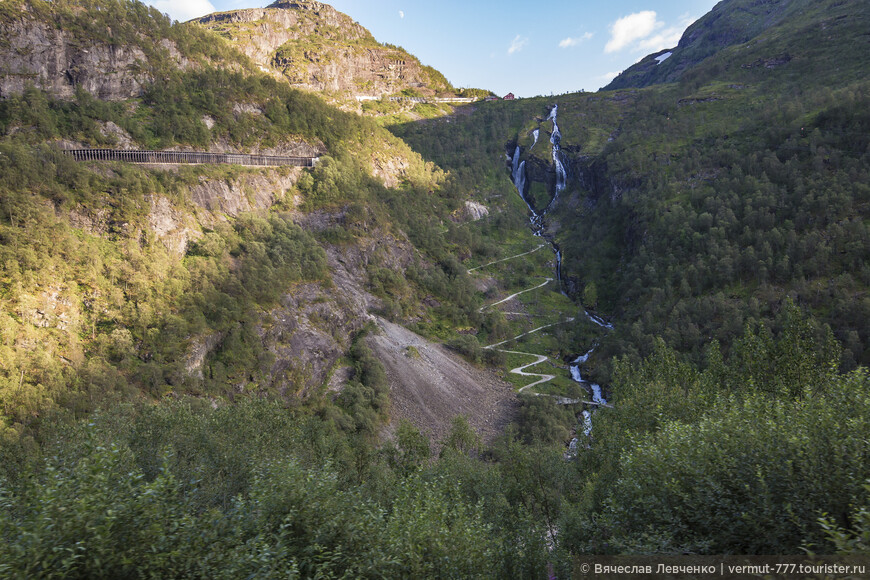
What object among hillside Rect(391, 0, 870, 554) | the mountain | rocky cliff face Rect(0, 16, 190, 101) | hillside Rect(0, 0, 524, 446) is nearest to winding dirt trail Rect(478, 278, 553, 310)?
hillside Rect(391, 0, 870, 554)

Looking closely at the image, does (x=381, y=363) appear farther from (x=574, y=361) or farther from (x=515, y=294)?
(x=515, y=294)

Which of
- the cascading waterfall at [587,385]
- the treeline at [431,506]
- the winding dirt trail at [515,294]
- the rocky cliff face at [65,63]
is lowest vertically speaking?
the cascading waterfall at [587,385]

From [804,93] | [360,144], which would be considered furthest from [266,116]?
[804,93]

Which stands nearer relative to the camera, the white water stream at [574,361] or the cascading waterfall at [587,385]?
the white water stream at [574,361]

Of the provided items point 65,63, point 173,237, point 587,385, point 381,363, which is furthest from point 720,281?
point 65,63

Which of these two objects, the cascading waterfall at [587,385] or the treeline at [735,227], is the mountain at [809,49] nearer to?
the treeline at [735,227]

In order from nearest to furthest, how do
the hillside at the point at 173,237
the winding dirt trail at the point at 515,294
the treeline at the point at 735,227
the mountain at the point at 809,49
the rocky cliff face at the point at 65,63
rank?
the hillside at the point at 173,237 < the rocky cliff face at the point at 65,63 < the treeline at the point at 735,227 < the winding dirt trail at the point at 515,294 < the mountain at the point at 809,49

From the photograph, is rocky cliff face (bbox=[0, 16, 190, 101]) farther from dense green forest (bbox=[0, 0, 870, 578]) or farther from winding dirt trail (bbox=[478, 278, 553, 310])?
winding dirt trail (bbox=[478, 278, 553, 310])

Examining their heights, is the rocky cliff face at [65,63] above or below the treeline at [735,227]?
above

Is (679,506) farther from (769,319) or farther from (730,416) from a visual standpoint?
(769,319)

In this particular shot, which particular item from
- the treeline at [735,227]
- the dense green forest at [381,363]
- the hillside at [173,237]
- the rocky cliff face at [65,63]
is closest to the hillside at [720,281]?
the dense green forest at [381,363]
